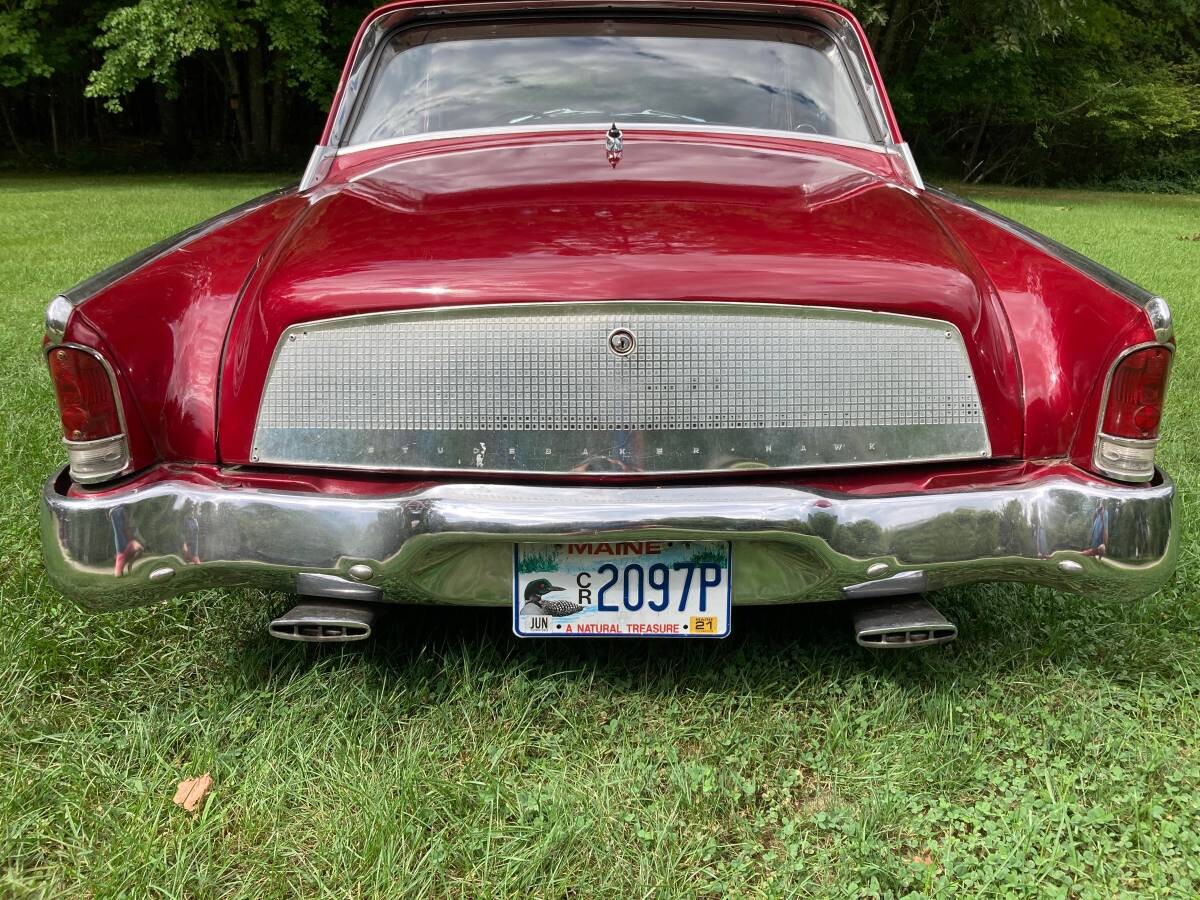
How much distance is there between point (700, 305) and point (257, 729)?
4.45 ft

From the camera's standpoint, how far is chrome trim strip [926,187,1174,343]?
6.10ft

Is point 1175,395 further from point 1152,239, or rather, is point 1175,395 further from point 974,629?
point 1152,239

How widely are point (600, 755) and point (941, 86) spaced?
24258 millimetres

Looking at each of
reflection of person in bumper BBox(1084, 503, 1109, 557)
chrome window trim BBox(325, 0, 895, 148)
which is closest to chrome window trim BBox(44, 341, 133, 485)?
chrome window trim BBox(325, 0, 895, 148)

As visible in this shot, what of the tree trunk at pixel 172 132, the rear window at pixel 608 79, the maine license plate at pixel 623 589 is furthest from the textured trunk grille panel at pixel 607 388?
the tree trunk at pixel 172 132

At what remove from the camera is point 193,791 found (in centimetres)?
194

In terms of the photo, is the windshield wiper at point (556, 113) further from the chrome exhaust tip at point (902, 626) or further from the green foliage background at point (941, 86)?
the green foliage background at point (941, 86)

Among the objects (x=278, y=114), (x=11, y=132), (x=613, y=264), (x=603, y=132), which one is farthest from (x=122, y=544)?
(x=11, y=132)

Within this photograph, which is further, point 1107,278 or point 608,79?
point 608,79

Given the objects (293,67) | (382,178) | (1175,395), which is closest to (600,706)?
(382,178)

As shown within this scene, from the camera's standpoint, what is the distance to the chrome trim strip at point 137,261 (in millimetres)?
1924

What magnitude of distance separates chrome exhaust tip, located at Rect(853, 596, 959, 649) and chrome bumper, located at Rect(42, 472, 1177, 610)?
12 centimetres

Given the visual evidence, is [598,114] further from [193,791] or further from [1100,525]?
[193,791]

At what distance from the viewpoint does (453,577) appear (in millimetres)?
1882
